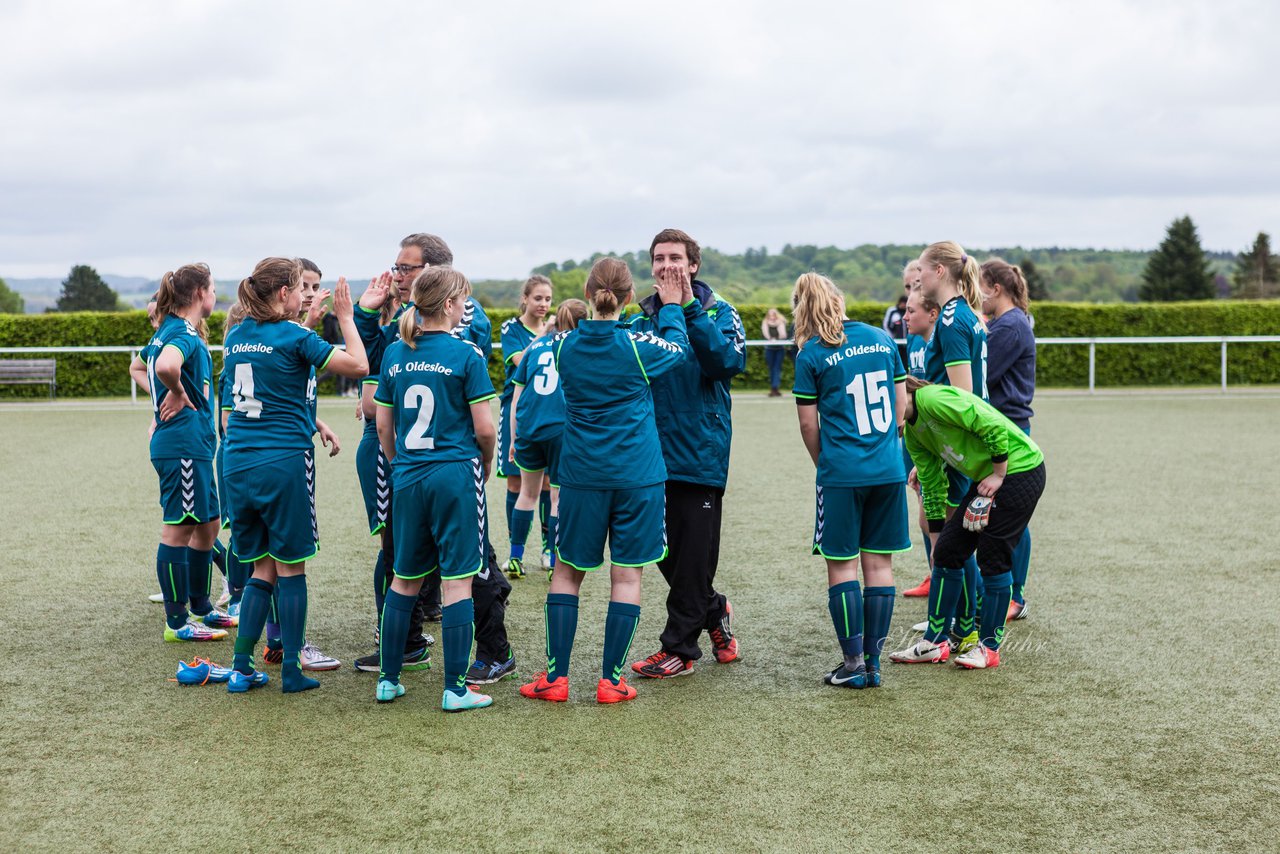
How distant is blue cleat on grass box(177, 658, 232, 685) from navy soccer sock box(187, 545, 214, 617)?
0.82 m

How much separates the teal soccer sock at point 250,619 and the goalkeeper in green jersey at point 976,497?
2.93 m

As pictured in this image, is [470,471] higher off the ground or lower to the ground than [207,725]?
higher

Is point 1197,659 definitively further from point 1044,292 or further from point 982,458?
point 1044,292

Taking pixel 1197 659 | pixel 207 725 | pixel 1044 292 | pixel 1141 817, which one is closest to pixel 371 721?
pixel 207 725

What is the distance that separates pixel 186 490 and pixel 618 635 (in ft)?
8.00

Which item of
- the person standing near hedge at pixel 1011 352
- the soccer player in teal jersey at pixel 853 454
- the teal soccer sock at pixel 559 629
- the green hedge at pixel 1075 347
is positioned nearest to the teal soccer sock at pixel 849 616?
the soccer player in teal jersey at pixel 853 454

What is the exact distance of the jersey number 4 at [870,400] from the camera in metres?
4.82

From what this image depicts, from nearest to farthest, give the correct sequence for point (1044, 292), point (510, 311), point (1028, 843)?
point (1028, 843) → point (510, 311) → point (1044, 292)

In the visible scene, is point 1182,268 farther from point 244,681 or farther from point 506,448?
point 244,681

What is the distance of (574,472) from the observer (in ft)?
15.4

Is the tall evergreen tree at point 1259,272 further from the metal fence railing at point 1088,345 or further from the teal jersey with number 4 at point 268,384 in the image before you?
the teal jersey with number 4 at point 268,384

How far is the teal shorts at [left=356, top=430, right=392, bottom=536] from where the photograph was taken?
5215 millimetres

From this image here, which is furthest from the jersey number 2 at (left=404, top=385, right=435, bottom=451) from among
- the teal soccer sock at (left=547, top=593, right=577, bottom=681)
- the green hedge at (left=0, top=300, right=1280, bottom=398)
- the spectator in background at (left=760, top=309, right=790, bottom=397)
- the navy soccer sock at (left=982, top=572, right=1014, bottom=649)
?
the green hedge at (left=0, top=300, right=1280, bottom=398)

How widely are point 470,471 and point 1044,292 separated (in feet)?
213
